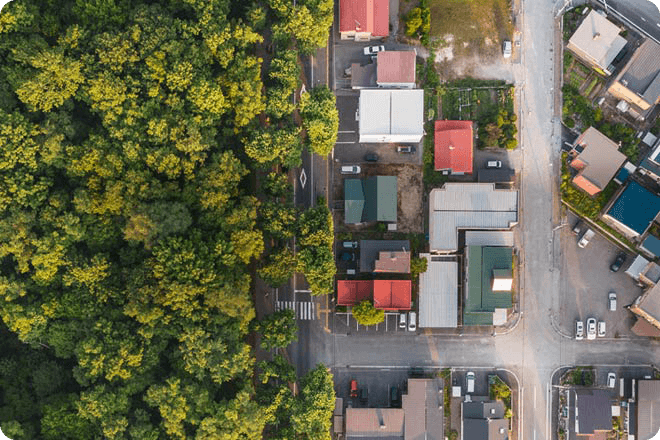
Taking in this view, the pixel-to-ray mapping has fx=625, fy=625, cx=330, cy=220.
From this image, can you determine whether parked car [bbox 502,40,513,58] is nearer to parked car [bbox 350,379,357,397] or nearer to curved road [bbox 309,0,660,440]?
curved road [bbox 309,0,660,440]

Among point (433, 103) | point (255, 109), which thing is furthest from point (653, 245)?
point (255, 109)

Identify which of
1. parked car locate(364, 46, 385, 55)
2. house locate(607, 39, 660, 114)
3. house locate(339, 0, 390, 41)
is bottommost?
house locate(607, 39, 660, 114)

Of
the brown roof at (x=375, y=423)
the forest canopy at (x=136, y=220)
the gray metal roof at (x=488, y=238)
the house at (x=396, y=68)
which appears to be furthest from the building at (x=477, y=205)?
the brown roof at (x=375, y=423)

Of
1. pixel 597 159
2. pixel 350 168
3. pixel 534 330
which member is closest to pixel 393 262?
pixel 350 168

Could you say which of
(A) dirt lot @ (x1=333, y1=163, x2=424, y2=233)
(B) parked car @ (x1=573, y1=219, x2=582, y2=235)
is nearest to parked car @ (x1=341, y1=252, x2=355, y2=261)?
(A) dirt lot @ (x1=333, y1=163, x2=424, y2=233)

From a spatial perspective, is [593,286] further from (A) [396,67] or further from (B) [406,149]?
(A) [396,67]

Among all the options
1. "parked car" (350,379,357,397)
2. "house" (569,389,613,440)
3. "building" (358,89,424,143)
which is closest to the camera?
"house" (569,389,613,440)
